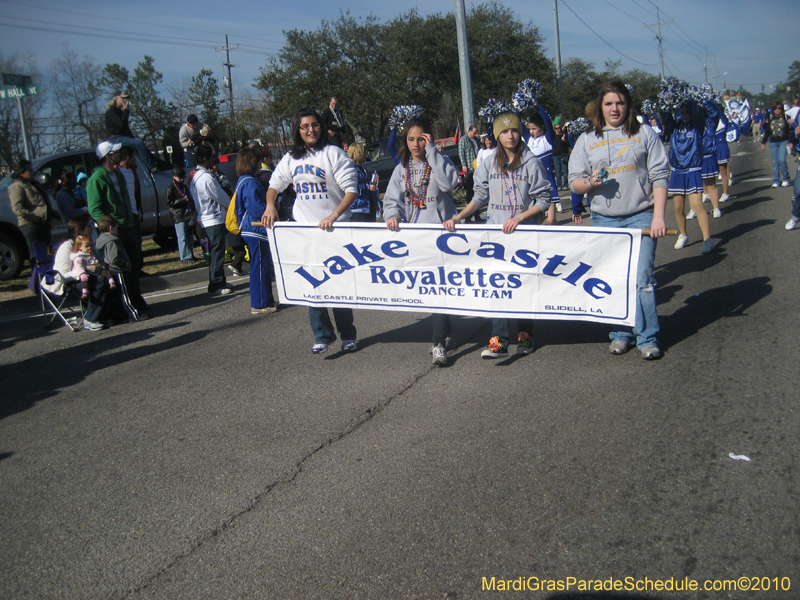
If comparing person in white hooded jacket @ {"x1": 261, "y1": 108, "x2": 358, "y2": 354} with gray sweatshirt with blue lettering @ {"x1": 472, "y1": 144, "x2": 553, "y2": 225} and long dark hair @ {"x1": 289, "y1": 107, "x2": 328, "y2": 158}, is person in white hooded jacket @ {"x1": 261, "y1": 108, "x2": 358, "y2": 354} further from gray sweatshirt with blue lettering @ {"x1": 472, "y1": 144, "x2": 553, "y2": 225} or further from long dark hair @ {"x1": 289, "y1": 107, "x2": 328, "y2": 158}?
gray sweatshirt with blue lettering @ {"x1": 472, "y1": 144, "x2": 553, "y2": 225}

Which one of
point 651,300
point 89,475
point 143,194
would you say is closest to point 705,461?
point 651,300

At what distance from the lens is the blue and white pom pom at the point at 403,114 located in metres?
6.00

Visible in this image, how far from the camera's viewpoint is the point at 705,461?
11.3ft

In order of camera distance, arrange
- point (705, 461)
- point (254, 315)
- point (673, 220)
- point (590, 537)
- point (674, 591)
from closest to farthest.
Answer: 1. point (674, 591)
2. point (590, 537)
3. point (705, 461)
4. point (254, 315)
5. point (673, 220)

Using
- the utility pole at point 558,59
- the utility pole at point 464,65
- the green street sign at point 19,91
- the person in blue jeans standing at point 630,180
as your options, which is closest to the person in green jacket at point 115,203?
the green street sign at point 19,91

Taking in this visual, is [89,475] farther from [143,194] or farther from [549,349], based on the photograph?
[143,194]

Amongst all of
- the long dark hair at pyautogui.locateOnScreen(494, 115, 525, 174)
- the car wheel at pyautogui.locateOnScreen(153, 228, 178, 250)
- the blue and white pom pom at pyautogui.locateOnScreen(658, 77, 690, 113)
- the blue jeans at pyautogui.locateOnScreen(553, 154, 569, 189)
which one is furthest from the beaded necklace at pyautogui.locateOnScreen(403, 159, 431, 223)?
the blue jeans at pyautogui.locateOnScreen(553, 154, 569, 189)

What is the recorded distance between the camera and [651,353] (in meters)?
4.93

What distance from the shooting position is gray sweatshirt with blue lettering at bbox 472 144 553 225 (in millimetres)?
5113

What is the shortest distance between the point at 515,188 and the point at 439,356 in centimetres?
147

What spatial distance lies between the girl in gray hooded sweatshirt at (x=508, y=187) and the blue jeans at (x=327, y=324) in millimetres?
1350

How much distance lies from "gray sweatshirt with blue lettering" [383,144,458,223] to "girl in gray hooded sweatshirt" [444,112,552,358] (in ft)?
0.72

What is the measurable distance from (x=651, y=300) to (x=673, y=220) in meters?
8.23

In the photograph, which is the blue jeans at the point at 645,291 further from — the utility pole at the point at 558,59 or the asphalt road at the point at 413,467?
the utility pole at the point at 558,59
